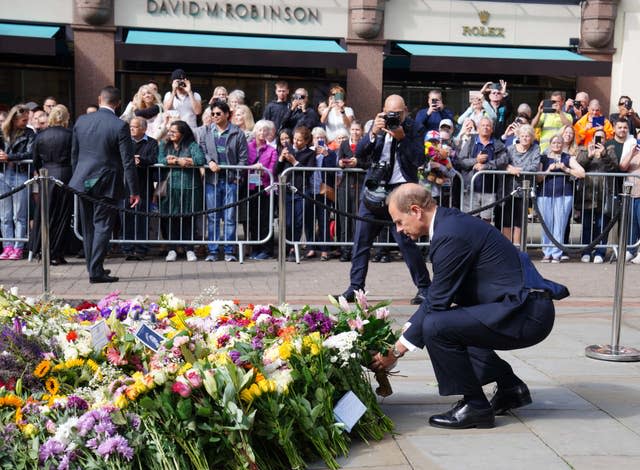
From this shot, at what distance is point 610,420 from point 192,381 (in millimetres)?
2507

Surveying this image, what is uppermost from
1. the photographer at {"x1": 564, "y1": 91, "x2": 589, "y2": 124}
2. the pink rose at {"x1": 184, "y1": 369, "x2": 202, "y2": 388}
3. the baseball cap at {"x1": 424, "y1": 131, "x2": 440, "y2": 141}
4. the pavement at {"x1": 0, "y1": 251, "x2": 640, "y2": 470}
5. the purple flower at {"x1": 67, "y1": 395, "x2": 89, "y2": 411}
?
the photographer at {"x1": 564, "y1": 91, "x2": 589, "y2": 124}

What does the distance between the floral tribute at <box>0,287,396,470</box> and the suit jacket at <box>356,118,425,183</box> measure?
372 cm

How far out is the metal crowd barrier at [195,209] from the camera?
11.8 meters

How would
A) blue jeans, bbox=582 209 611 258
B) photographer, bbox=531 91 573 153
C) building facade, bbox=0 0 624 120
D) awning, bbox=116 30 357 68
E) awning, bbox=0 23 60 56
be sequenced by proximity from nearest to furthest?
1. blue jeans, bbox=582 209 611 258
2. photographer, bbox=531 91 573 153
3. awning, bbox=0 23 60 56
4. awning, bbox=116 30 357 68
5. building facade, bbox=0 0 624 120

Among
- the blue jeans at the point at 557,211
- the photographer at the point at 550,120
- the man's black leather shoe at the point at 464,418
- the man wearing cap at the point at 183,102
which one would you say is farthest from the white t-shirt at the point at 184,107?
the man's black leather shoe at the point at 464,418

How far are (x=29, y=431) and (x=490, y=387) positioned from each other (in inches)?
121

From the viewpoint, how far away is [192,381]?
4418mm

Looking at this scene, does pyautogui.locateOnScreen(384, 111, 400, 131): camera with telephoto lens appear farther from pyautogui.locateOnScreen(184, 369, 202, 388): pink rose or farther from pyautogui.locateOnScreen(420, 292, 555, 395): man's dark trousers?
pyautogui.locateOnScreen(184, 369, 202, 388): pink rose

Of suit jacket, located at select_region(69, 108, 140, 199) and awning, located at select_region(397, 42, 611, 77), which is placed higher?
awning, located at select_region(397, 42, 611, 77)

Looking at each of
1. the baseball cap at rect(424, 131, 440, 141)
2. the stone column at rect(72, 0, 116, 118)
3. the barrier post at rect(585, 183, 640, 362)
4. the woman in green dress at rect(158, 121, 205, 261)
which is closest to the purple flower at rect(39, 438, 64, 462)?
the barrier post at rect(585, 183, 640, 362)

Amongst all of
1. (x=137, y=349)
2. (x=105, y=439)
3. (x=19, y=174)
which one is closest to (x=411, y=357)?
(x=137, y=349)

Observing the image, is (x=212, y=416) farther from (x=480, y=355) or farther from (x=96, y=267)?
(x=96, y=267)

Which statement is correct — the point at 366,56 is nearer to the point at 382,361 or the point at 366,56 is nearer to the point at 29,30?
the point at 29,30

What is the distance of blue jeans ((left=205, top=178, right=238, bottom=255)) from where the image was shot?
39.1 feet
